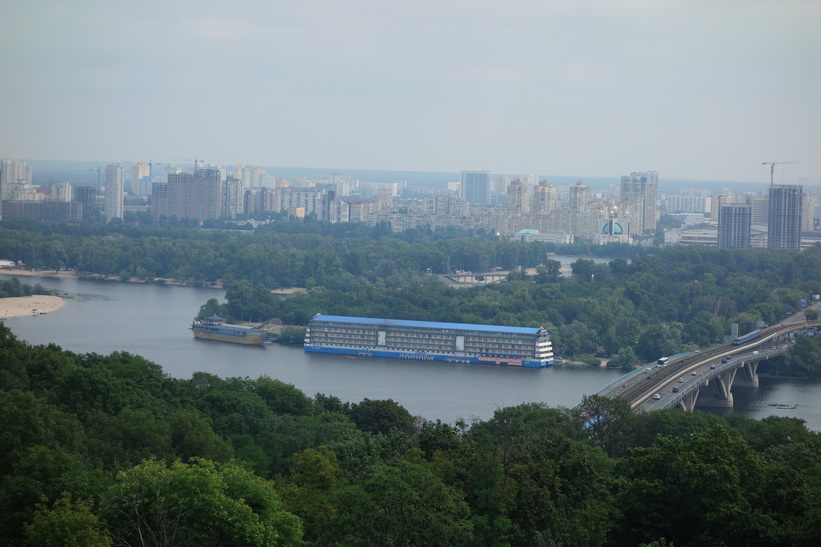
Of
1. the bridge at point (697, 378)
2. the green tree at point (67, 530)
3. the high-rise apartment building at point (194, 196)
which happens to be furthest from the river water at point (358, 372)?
the high-rise apartment building at point (194, 196)

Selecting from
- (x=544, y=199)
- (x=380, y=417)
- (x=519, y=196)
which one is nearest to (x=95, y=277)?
(x=380, y=417)

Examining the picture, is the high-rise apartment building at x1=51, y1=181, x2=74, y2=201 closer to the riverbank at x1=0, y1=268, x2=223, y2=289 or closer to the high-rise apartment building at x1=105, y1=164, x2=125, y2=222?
the high-rise apartment building at x1=105, y1=164, x2=125, y2=222

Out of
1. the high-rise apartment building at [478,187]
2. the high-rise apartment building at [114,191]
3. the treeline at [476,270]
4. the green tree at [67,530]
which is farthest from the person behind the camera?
the high-rise apartment building at [478,187]

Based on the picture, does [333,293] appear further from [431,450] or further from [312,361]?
[431,450]

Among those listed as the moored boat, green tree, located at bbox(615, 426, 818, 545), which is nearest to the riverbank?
the moored boat

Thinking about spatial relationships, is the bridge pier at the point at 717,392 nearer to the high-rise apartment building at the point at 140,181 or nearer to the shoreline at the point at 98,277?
the shoreline at the point at 98,277

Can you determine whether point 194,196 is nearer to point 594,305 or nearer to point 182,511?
point 594,305

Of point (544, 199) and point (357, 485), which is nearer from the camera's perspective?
point (357, 485)
